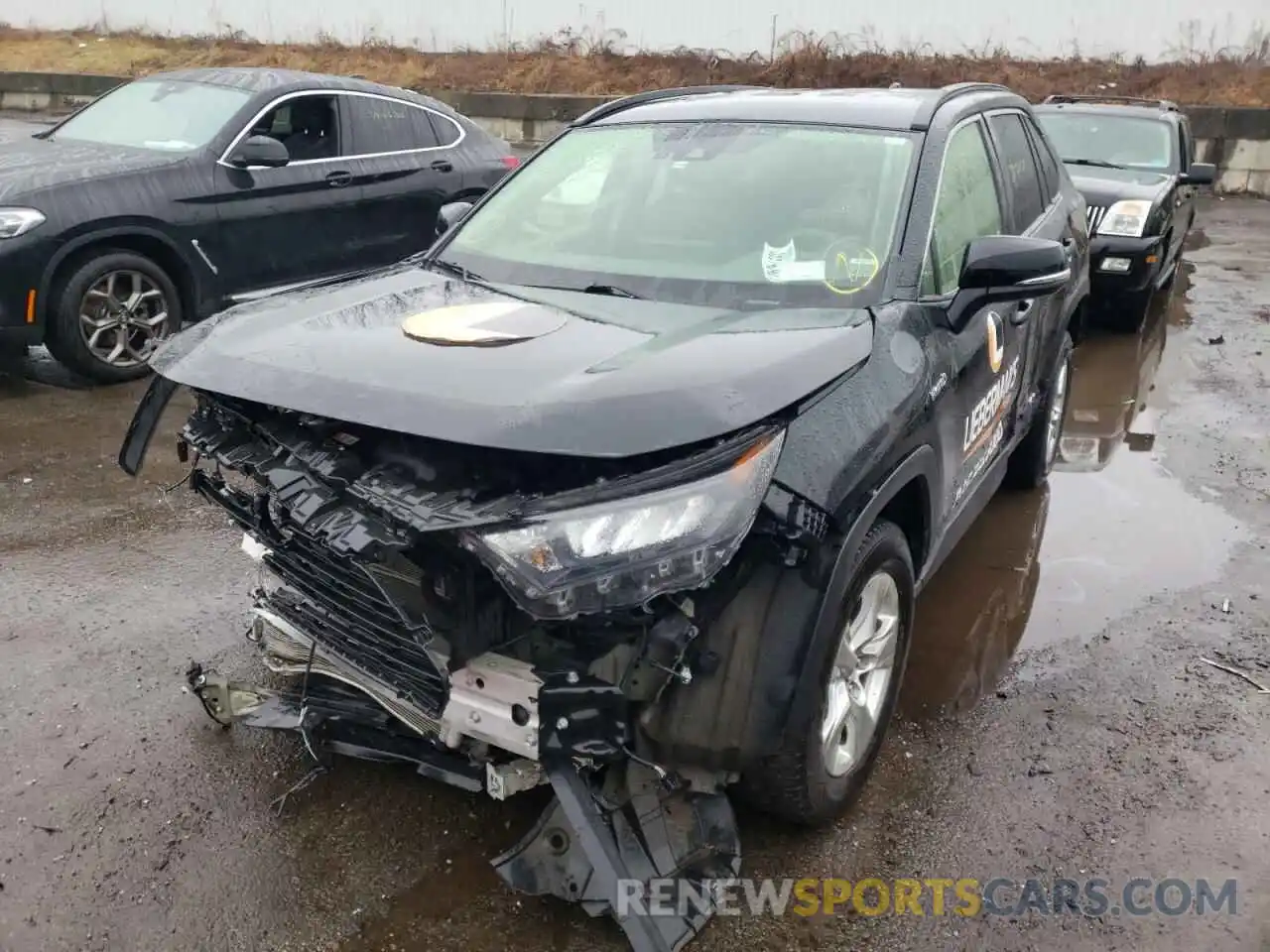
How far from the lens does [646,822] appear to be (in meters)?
2.47

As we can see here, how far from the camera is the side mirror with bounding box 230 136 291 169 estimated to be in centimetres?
636

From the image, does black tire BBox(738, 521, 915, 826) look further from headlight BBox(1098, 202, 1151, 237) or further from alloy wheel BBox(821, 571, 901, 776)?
headlight BBox(1098, 202, 1151, 237)

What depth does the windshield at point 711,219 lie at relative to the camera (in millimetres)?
3152

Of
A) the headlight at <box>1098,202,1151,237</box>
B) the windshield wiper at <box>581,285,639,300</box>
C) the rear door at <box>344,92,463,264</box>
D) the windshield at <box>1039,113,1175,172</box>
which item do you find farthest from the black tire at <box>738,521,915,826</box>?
the windshield at <box>1039,113,1175,172</box>

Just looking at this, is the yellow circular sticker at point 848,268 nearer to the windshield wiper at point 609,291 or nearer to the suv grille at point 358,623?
the windshield wiper at point 609,291

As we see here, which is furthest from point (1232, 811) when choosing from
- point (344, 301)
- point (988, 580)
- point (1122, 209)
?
point (1122, 209)

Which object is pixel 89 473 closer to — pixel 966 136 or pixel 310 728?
pixel 310 728

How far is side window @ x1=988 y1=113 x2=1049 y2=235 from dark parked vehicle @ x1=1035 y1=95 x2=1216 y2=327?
3377 mm

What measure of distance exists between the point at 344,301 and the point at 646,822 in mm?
1647

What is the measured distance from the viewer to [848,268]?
3133 mm

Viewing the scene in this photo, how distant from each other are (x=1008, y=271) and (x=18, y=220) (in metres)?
5.09

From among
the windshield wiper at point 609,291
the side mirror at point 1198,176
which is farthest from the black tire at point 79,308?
the side mirror at point 1198,176

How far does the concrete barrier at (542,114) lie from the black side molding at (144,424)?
670 inches

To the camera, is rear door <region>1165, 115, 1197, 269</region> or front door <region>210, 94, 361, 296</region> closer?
front door <region>210, 94, 361, 296</region>
